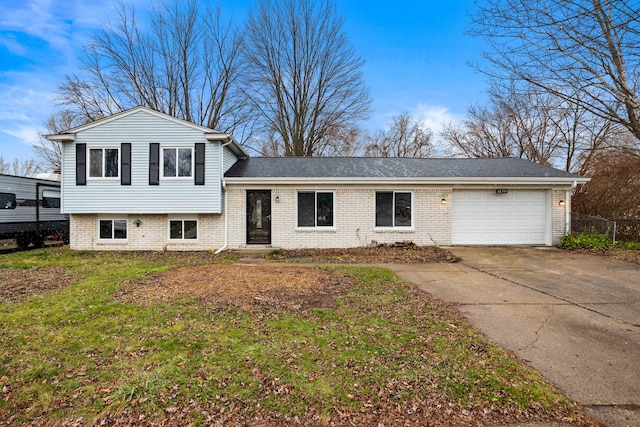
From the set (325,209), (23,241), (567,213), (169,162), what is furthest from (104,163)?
(567,213)

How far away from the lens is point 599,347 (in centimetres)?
331

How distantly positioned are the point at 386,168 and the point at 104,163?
9.95m

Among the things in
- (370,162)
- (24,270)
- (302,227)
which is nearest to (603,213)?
(370,162)

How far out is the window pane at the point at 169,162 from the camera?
10391 millimetres

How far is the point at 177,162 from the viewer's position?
1040 centimetres

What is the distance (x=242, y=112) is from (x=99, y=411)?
76.7ft

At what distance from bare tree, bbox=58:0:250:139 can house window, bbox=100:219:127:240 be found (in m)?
14.1

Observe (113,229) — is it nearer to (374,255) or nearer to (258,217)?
(258,217)

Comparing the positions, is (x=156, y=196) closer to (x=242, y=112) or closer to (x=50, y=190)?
(x=50, y=190)

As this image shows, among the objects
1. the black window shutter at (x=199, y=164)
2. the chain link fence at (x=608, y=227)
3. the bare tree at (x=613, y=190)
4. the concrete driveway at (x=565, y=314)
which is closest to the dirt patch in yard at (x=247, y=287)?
the concrete driveway at (x=565, y=314)

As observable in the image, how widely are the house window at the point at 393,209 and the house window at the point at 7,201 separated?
510 inches

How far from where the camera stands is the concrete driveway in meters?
2.58

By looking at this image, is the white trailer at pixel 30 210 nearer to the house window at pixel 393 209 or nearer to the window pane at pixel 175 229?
the window pane at pixel 175 229

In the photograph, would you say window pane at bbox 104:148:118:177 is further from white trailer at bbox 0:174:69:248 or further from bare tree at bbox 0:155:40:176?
bare tree at bbox 0:155:40:176
